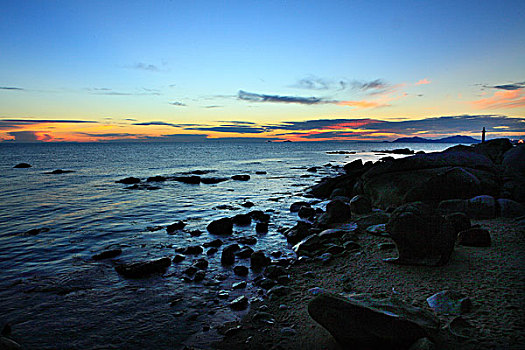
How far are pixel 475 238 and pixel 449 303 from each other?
139 inches

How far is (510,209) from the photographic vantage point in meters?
9.94

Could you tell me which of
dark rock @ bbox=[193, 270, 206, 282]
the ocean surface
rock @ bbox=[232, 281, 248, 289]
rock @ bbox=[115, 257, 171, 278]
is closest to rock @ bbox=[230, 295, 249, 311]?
the ocean surface

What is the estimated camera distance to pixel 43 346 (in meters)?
5.11

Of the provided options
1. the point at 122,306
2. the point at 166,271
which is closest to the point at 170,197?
the point at 166,271

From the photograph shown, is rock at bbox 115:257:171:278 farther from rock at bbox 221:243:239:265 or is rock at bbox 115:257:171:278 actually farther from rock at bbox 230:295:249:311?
rock at bbox 230:295:249:311

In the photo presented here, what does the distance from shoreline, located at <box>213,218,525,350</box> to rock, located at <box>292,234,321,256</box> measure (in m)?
0.91

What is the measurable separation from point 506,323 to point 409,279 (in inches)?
78.1

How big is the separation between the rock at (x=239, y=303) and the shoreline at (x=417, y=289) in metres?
0.23

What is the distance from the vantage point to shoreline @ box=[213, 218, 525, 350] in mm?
4090

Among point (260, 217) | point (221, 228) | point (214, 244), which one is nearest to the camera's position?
point (214, 244)

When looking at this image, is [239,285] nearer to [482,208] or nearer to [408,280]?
[408,280]

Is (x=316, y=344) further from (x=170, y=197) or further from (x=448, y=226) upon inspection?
(x=170, y=197)

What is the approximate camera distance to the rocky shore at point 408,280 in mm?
3930

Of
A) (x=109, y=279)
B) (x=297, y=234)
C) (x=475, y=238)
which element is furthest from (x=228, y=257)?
(x=475, y=238)
